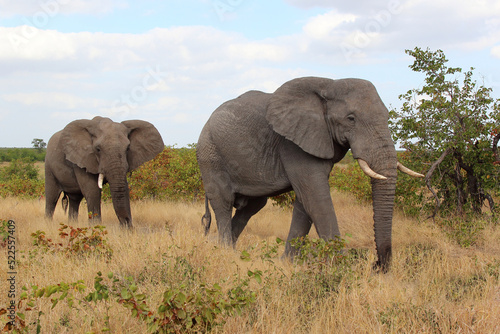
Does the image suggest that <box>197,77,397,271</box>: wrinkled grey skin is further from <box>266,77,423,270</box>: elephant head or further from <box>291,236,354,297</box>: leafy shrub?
<box>291,236,354,297</box>: leafy shrub

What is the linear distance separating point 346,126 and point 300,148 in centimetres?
73

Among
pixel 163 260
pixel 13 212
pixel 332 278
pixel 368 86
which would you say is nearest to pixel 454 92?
pixel 368 86

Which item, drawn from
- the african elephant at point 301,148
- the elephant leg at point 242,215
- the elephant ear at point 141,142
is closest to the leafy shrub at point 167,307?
the african elephant at point 301,148

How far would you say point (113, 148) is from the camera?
942cm

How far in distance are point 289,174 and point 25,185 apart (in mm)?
14175

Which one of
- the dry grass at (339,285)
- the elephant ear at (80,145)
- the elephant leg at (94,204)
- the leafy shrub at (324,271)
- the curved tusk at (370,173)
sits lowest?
the dry grass at (339,285)

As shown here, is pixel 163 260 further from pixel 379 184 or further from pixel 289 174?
pixel 379 184

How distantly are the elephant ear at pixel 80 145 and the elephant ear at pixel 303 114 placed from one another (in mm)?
4646

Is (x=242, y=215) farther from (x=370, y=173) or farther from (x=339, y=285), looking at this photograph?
(x=339, y=285)

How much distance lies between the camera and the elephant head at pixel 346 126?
5.71 meters

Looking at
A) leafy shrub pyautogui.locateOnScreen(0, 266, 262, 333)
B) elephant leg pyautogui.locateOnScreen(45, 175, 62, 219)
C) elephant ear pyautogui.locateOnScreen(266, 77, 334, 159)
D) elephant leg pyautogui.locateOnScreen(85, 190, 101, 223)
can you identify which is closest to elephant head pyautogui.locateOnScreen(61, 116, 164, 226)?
elephant leg pyautogui.locateOnScreen(85, 190, 101, 223)

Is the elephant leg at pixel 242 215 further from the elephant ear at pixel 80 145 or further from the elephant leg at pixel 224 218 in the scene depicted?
the elephant ear at pixel 80 145

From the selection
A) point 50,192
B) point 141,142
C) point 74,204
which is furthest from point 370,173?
point 50,192

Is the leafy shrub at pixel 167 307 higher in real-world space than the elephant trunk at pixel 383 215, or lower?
lower
